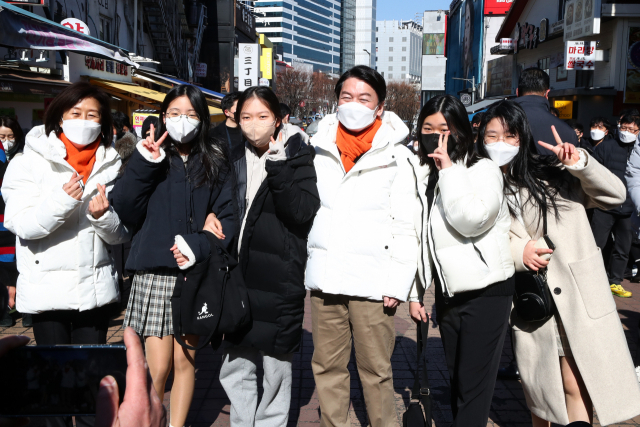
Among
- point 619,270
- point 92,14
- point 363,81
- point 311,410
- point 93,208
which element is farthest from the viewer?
point 92,14

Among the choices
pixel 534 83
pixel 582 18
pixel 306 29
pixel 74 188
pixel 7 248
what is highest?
pixel 306 29

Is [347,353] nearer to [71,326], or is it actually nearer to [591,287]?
[591,287]

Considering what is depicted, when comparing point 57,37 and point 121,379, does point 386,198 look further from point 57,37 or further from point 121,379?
point 57,37

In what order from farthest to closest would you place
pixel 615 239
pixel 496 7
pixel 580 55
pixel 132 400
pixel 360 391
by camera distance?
pixel 496 7 → pixel 580 55 → pixel 615 239 → pixel 360 391 → pixel 132 400

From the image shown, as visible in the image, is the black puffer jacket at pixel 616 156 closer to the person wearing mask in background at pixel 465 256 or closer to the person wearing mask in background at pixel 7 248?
the person wearing mask in background at pixel 465 256

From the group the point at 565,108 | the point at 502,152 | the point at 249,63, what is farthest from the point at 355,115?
the point at 249,63

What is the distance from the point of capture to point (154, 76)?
59.7 feet

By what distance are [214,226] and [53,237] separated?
2.98ft

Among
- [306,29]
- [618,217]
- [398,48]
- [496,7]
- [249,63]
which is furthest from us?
[398,48]

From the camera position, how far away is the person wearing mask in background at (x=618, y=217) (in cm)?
763

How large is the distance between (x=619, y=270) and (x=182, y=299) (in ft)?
22.3

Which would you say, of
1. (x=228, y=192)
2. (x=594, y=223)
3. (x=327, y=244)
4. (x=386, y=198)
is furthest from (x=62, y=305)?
(x=594, y=223)

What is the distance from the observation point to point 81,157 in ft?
11.0

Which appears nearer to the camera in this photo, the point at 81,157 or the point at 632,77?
the point at 81,157
